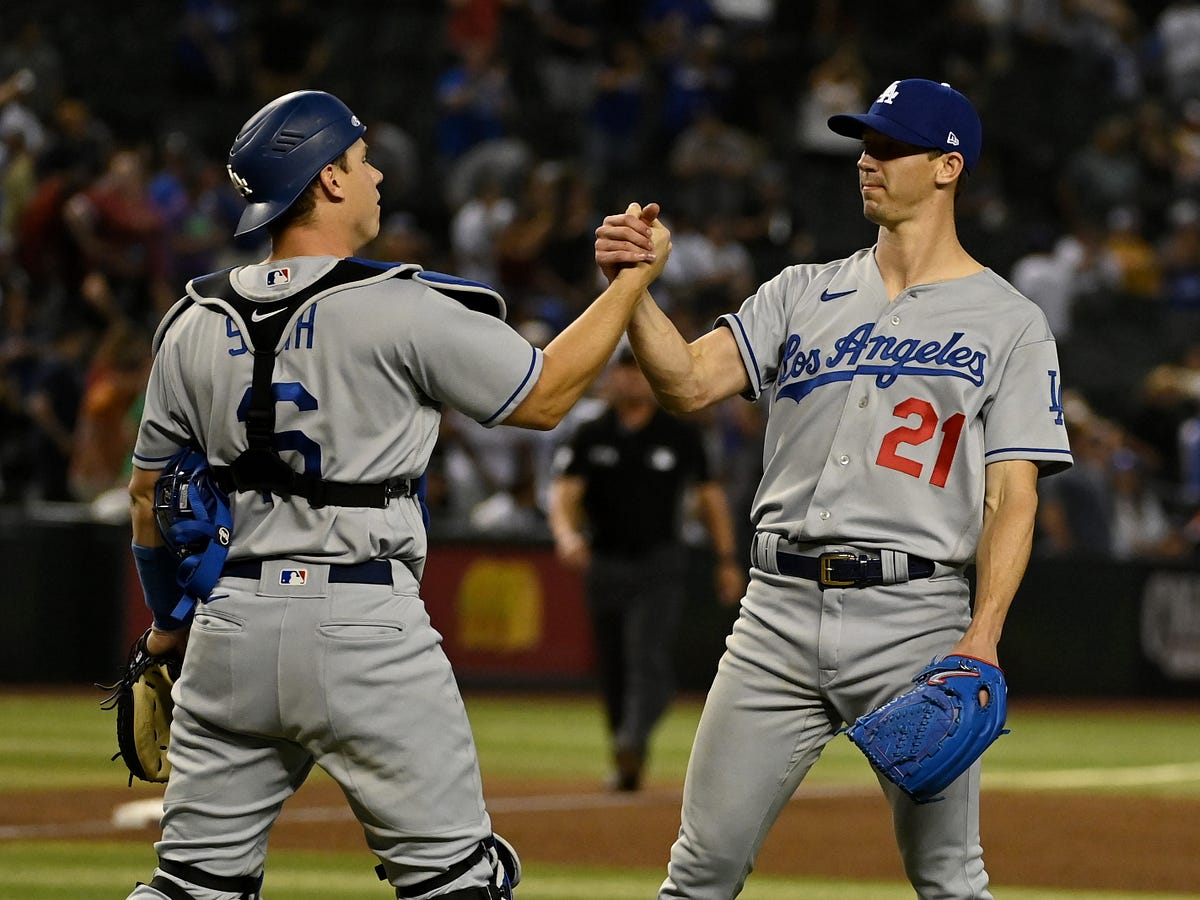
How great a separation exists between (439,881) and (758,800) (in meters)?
1.06

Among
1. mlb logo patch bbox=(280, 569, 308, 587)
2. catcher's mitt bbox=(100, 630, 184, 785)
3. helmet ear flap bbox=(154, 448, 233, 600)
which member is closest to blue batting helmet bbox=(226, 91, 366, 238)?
helmet ear flap bbox=(154, 448, 233, 600)

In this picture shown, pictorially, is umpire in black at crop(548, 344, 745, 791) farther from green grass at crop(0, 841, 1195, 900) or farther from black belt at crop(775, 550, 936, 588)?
black belt at crop(775, 550, 936, 588)

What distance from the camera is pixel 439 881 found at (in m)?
4.59

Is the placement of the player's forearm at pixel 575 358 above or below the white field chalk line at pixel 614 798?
above

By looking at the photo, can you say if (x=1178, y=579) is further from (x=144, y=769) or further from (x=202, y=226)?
(x=144, y=769)

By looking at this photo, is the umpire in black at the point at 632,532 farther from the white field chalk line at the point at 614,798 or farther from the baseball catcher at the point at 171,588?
the baseball catcher at the point at 171,588

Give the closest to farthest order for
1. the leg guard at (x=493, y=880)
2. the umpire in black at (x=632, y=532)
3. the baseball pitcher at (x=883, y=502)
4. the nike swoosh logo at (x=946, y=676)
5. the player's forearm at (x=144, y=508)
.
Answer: the leg guard at (x=493, y=880) < the player's forearm at (x=144, y=508) < the nike swoosh logo at (x=946, y=676) < the baseball pitcher at (x=883, y=502) < the umpire in black at (x=632, y=532)

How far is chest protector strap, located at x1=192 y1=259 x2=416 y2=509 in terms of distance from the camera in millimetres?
4633

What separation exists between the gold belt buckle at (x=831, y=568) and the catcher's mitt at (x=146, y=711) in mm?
1646

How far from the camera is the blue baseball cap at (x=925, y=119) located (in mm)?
5457

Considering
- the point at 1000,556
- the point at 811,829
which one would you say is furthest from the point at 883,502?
the point at 811,829

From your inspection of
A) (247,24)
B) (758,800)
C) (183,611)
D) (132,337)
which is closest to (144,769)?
(183,611)

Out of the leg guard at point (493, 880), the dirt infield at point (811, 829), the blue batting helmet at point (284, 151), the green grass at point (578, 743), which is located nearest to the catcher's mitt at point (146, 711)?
the leg guard at point (493, 880)

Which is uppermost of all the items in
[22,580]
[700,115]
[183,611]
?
[700,115]
